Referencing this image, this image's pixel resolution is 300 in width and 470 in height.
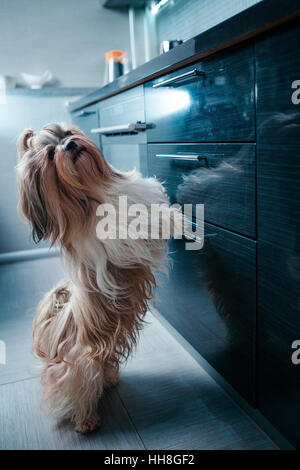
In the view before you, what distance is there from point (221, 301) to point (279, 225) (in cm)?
38

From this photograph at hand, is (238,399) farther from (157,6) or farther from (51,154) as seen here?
→ (157,6)

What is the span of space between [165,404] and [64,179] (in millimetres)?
773

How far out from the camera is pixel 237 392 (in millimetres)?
1304

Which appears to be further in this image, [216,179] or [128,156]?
[128,156]

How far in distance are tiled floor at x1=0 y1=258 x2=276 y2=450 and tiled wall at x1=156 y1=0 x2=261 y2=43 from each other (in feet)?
5.29

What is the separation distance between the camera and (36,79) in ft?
9.61

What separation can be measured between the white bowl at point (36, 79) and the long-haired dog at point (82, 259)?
1.95 metres

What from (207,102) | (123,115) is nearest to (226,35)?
(207,102)

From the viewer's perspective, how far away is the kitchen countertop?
2.80ft

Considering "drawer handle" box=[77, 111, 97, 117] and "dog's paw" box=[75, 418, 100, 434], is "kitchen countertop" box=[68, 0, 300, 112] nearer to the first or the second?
"drawer handle" box=[77, 111, 97, 117]

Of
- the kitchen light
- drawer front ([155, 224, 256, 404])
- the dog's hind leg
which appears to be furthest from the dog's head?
the kitchen light

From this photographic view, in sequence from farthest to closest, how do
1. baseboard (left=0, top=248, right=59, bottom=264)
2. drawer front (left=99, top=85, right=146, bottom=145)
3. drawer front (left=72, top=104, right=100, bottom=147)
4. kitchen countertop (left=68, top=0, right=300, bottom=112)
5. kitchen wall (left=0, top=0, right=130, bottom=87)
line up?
baseboard (left=0, top=248, right=59, bottom=264) < kitchen wall (left=0, top=0, right=130, bottom=87) < drawer front (left=72, top=104, right=100, bottom=147) < drawer front (left=99, top=85, right=146, bottom=145) < kitchen countertop (left=68, top=0, right=300, bottom=112)

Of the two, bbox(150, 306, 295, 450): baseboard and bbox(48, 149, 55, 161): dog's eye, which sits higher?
bbox(48, 149, 55, 161): dog's eye
